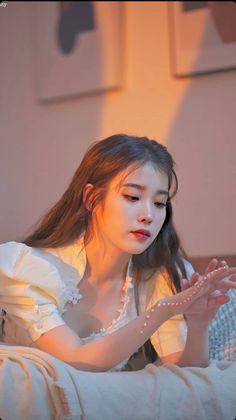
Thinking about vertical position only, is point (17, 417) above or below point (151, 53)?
below

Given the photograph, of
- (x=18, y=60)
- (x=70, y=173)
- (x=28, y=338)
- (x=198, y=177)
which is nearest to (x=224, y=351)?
(x=28, y=338)

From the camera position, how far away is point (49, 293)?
0.80 m

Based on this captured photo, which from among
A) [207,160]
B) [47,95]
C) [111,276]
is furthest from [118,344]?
[47,95]

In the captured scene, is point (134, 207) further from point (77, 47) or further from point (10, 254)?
point (77, 47)

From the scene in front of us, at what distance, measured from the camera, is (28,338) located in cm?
80

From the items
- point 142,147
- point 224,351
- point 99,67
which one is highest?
point 99,67

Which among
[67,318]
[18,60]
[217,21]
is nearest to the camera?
[67,318]

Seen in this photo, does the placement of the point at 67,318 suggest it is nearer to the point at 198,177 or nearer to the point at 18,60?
the point at 198,177

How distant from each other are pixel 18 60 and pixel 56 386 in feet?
2.87

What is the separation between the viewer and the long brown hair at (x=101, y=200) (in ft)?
2.78

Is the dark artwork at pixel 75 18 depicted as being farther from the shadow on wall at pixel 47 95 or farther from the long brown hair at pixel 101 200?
the long brown hair at pixel 101 200

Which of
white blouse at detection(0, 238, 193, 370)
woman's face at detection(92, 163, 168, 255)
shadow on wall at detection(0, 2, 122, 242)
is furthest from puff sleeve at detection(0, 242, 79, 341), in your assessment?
shadow on wall at detection(0, 2, 122, 242)

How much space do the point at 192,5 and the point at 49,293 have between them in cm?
71

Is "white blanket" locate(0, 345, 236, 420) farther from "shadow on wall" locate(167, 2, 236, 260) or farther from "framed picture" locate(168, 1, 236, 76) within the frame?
"framed picture" locate(168, 1, 236, 76)
